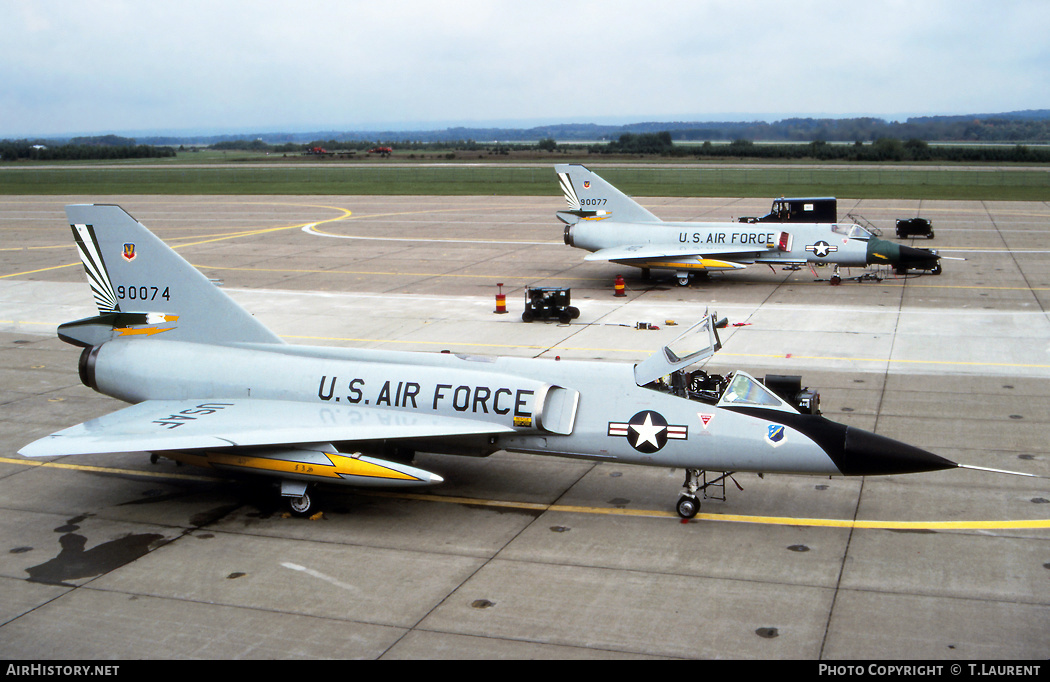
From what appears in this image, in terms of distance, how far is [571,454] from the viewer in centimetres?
1359

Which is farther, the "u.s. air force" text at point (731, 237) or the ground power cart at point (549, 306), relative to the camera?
the "u.s. air force" text at point (731, 237)

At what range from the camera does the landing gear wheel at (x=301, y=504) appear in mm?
13438

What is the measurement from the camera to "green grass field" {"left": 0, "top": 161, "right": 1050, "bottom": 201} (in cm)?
6800

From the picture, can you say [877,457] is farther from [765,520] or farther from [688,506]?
[688,506]

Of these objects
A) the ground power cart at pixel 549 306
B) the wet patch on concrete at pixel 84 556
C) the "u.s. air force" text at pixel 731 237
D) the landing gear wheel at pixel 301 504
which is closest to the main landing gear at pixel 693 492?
the landing gear wheel at pixel 301 504

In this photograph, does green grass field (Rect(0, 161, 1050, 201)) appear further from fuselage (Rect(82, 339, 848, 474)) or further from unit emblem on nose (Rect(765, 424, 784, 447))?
unit emblem on nose (Rect(765, 424, 784, 447))

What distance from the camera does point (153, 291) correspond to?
15750mm

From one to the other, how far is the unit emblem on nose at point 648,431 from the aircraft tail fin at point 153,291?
6.71m

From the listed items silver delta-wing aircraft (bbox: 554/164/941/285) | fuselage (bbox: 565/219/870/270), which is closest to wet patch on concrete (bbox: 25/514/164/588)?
silver delta-wing aircraft (bbox: 554/164/941/285)

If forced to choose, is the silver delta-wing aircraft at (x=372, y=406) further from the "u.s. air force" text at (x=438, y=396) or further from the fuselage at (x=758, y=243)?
the fuselage at (x=758, y=243)

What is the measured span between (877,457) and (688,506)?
2701 millimetres

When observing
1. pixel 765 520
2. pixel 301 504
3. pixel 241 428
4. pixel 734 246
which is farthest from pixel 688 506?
pixel 734 246
